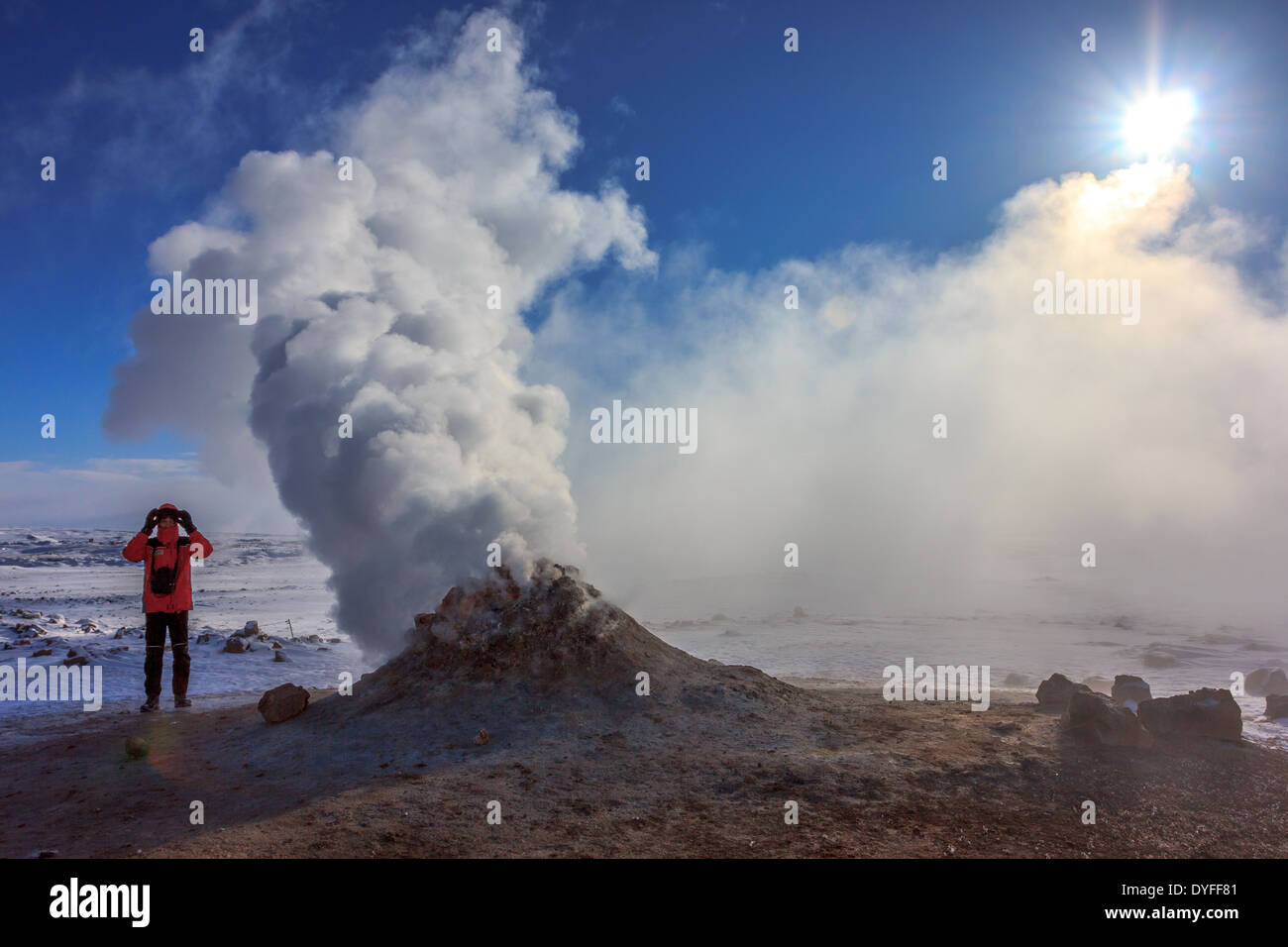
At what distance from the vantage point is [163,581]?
10.4 m

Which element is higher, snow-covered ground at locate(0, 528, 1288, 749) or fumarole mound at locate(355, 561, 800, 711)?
fumarole mound at locate(355, 561, 800, 711)

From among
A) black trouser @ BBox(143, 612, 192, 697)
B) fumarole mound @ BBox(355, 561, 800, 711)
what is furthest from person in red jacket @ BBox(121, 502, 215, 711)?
fumarole mound @ BBox(355, 561, 800, 711)

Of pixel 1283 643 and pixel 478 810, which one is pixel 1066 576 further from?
pixel 478 810

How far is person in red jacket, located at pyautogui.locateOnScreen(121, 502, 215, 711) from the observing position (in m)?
10.4

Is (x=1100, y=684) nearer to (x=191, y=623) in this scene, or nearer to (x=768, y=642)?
(x=768, y=642)

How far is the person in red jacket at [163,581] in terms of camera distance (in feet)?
34.1

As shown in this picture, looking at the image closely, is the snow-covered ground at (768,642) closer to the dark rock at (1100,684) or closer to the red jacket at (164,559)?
the dark rock at (1100,684)

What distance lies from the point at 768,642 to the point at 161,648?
2009cm

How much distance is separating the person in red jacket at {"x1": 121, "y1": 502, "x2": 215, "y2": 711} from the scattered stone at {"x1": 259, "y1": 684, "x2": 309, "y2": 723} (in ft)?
6.40

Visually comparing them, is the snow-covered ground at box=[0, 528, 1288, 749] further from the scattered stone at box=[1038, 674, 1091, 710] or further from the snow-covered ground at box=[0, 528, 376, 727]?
the scattered stone at box=[1038, 674, 1091, 710]

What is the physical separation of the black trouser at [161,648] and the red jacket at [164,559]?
17 centimetres

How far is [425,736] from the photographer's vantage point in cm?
885

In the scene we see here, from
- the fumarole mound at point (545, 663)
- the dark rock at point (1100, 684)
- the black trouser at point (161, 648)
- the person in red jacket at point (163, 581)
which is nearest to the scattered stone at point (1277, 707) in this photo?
the dark rock at point (1100, 684)

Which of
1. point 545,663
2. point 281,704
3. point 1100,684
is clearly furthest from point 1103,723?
point 281,704
